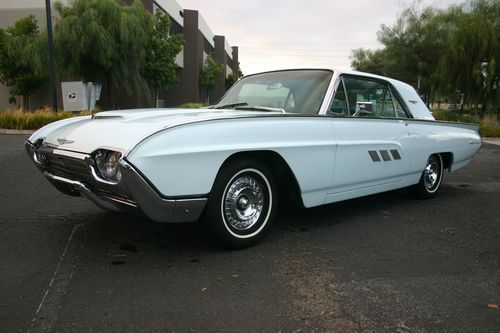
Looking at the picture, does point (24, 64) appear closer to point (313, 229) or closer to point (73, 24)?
point (73, 24)

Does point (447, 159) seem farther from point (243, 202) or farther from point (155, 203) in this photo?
point (155, 203)

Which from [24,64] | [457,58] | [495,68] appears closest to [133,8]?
[24,64]

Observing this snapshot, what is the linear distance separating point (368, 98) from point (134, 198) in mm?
3056

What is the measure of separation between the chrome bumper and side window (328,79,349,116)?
1789 mm

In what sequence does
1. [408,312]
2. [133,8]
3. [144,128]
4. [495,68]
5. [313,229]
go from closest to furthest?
[408,312], [144,128], [313,229], [495,68], [133,8]

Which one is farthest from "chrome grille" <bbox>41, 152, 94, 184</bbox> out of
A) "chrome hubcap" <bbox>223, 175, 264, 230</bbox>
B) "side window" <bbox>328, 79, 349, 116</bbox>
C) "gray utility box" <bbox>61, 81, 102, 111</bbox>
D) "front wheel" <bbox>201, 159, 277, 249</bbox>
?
"gray utility box" <bbox>61, 81, 102, 111</bbox>

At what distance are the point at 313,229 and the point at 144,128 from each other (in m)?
2.08

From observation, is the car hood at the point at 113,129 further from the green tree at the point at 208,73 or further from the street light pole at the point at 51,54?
the green tree at the point at 208,73

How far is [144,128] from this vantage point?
10.9ft

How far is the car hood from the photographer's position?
326cm

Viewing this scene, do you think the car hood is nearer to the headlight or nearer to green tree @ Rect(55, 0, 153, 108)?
the headlight

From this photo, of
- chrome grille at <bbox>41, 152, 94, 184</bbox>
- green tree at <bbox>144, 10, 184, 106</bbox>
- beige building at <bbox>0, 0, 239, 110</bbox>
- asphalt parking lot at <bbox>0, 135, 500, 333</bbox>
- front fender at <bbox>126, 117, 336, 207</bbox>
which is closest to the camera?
asphalt parking lot at <bbox>0, 135, 500, 333</bbox>

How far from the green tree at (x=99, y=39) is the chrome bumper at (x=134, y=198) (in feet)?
64.1

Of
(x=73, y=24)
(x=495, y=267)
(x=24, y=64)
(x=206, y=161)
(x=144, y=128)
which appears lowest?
(x=495, y=267)
